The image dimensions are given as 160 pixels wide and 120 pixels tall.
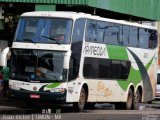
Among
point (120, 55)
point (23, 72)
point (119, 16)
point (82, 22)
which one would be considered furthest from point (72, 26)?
point (119, 16)

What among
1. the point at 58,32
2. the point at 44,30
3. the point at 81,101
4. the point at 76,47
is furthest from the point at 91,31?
the point at 81,101

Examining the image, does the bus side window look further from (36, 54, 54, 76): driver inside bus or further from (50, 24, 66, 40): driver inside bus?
(36, 54, 54, 76): driver inside bus

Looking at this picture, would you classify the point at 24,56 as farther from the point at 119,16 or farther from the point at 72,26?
the point at 119,16

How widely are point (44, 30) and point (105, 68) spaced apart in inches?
162

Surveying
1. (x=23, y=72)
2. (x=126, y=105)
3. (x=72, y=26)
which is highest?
(x=72, y=26)

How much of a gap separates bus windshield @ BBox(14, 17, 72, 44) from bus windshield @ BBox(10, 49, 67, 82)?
49 centimetres

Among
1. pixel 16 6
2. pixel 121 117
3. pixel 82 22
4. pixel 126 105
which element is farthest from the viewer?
pixel 16 6

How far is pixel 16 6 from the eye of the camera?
37219 millimetres

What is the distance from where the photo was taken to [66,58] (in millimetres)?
24594

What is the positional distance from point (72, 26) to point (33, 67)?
Answer: 217cm

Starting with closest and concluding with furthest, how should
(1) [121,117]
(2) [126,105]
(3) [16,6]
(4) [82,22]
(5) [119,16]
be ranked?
(1) [121,117]
(4) [82,22]
(2) [126,105]
(3) [16,6]
(5) [119,16]

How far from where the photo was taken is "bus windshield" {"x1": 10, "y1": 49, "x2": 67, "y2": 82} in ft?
81.4

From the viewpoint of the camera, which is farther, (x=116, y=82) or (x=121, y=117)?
(x=116, y=82)

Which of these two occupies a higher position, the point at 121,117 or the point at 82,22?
the point at 82,22
